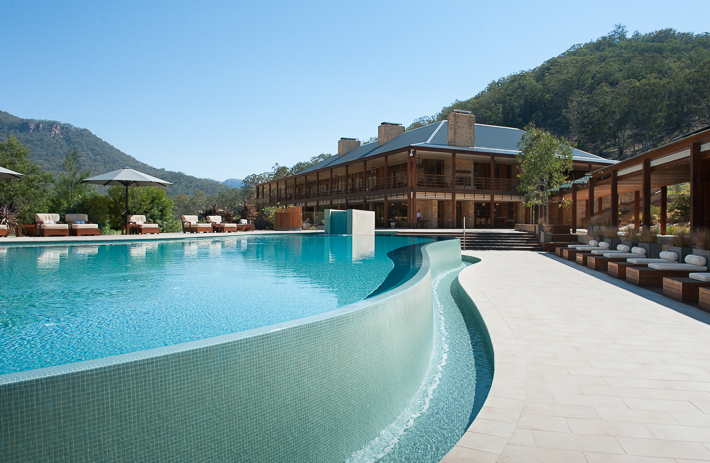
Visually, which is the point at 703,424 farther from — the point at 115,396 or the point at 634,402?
the point at 115,396

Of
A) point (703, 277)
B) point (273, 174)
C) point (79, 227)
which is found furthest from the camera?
point (273, 174)

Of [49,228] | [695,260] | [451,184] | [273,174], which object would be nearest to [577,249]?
[695,260]

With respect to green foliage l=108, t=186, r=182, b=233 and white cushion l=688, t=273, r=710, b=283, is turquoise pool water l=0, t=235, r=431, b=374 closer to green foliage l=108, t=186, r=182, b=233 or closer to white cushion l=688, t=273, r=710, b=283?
white cushion l=688, t=273, r=710, b=283

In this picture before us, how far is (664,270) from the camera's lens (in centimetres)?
663

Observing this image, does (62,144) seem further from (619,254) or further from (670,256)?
(670,256)

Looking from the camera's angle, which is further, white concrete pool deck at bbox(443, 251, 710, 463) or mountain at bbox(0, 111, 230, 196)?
mountain at bbox(0, 111, 230, 196)

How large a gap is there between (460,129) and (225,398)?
82.8 ft

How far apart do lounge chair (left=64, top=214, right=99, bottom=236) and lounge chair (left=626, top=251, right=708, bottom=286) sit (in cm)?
1599

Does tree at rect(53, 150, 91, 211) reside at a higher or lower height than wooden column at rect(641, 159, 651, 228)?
higher

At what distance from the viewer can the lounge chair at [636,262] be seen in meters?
7.13

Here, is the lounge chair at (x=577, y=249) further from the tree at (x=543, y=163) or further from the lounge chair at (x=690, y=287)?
the tree at (x=543, y=163)

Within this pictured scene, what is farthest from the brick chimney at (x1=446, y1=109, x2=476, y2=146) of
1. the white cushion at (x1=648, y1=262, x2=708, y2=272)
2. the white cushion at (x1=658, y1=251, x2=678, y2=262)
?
the white cushion at (x1=648, y1=262, x2=708, y2=272)

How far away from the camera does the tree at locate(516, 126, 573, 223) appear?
1803 cm

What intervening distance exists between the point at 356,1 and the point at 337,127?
18477mm
